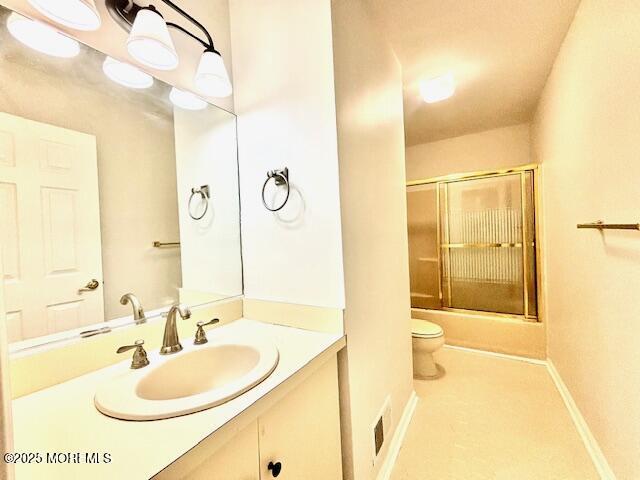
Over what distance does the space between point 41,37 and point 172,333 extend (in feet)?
3.41

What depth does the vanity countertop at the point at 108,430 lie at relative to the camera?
0.50 m

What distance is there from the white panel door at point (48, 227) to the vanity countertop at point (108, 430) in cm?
24

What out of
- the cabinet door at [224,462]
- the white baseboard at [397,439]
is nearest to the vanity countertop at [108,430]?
the cabinet door at [224,462]

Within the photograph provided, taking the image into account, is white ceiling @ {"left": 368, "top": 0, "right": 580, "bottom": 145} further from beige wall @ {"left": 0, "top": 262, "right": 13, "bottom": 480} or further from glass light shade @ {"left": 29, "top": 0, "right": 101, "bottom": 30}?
beige wall @ {"left": 0, "top": 262, "right": 13, "bottom": 480}

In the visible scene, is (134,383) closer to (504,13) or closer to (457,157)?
(504,13)

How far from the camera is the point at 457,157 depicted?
3244 mm

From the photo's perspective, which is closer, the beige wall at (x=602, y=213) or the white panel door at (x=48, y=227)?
the white panel door at (x=48, y=227)

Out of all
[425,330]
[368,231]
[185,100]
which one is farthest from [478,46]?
[425,330]

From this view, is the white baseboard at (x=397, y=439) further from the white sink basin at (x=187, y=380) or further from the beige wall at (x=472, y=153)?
the beige wall at (x=472, y=153)

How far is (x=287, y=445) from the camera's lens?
81cm

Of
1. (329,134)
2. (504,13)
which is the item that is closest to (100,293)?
(329,134)

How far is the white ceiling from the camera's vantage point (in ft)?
4.73

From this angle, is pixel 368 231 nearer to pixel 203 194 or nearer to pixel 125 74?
pixel 203 194

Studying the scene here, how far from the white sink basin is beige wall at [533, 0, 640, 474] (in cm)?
149
